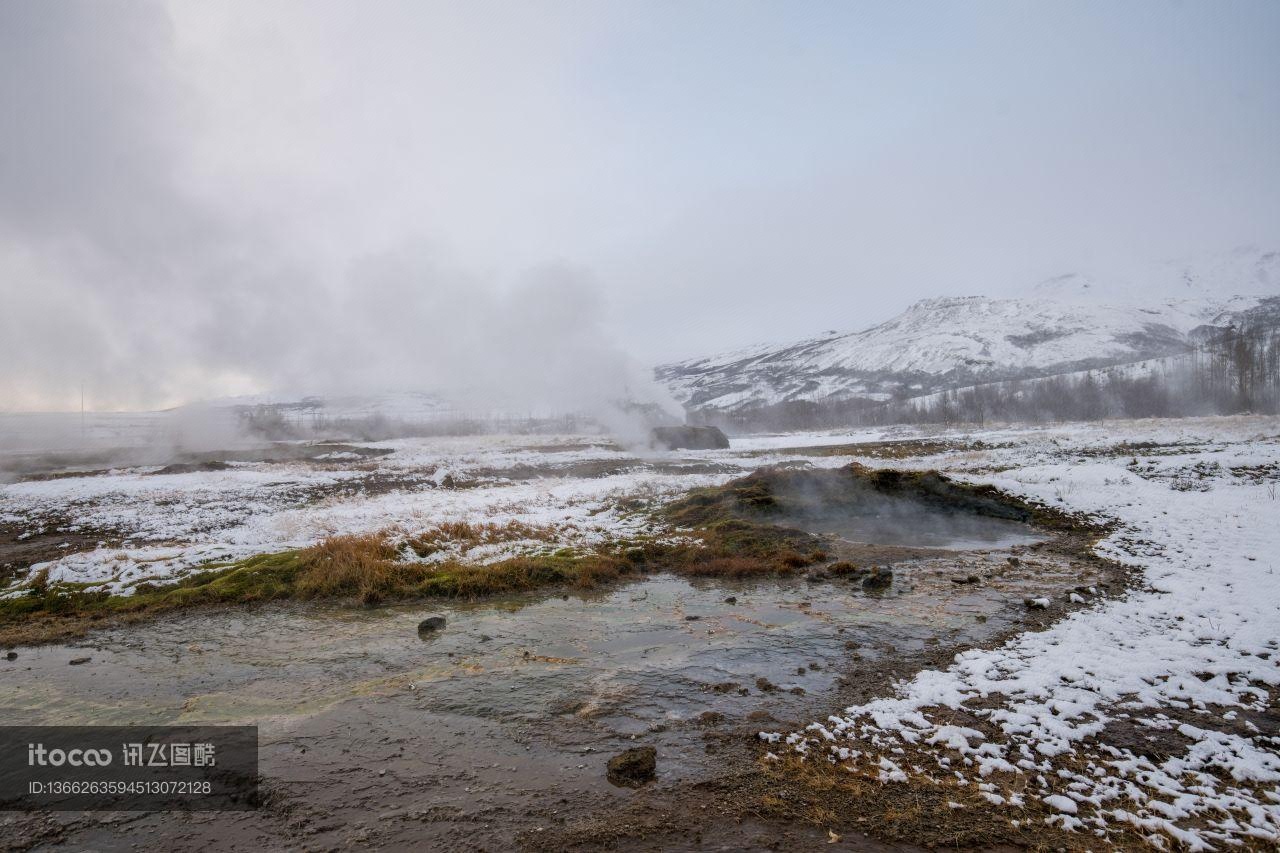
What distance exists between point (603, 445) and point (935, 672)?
172 feet

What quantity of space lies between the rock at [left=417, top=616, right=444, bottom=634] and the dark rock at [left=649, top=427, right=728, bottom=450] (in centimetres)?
4754

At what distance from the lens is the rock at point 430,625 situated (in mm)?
11825

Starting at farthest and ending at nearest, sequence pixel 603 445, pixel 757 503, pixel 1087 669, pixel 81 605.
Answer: pixel 603 445 → pixel 757 503 → pixel 81 605 → pixel 1087 669

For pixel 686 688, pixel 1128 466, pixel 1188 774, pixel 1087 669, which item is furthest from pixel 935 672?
pixel 1128 466

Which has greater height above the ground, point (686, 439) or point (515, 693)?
point (686, 439)

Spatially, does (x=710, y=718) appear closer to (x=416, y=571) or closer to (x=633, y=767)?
(x=633, y=767)

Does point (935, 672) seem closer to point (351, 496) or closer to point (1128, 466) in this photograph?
point (1128, 466)

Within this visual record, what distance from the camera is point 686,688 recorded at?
8.72 meters

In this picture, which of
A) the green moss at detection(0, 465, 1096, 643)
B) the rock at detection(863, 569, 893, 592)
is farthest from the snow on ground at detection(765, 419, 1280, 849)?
the green moss at detection(0, 465, 1096, 643)

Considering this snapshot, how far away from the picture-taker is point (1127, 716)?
716 centimetres

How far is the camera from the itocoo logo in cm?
695

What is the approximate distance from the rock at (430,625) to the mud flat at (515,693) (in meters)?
0.16

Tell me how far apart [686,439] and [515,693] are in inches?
2045

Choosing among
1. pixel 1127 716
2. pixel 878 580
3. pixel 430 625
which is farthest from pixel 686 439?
pixel 1127 716
